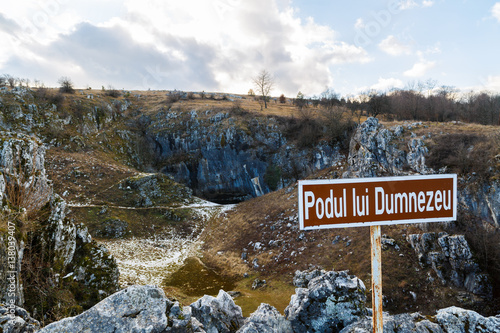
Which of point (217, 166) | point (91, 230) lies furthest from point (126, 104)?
point (91, 230)

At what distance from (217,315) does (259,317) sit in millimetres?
1253

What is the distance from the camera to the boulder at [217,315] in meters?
5.77

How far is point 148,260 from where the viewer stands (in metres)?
22.1

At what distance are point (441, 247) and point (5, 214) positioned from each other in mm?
22318

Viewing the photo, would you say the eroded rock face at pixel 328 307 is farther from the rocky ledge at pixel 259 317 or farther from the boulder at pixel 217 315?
the boulder at pixel 217 315

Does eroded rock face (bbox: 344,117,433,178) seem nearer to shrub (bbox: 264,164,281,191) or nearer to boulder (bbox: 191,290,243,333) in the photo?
shrub (bbox: 264,164,281,191)

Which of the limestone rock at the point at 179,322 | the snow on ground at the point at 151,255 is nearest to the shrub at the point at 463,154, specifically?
Answer: the limestone rock at the point at 179,322

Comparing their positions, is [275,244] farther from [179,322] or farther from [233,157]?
[233,157]

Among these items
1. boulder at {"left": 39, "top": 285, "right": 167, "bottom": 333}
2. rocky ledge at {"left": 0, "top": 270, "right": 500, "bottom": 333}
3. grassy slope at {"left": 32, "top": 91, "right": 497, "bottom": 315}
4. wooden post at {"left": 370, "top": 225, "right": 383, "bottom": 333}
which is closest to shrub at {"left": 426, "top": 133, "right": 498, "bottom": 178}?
grassy slope at {"left": 32, "top": 91, "right": 497, "bottom": 315}

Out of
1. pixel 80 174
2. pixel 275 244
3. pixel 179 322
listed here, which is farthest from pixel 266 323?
pixel 80 174

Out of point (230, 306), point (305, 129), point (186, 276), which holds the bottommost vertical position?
point (186, 276)

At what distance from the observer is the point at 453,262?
14188 millimetres

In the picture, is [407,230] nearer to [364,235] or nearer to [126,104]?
[364,235]

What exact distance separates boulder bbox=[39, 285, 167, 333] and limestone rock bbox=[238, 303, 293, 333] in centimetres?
180
